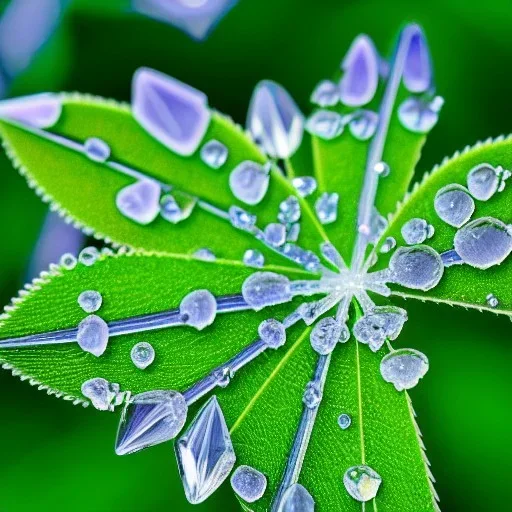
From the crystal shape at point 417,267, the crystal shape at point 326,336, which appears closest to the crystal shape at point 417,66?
the crystal shape at point 417,267

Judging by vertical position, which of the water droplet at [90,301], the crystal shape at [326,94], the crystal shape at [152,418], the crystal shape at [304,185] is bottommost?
the crystal shape at [152,418]

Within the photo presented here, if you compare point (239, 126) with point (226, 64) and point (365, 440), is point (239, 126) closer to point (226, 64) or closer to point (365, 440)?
point (226, 64)

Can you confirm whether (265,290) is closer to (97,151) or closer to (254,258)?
(254,258)

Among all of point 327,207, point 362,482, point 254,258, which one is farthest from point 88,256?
point 362,482

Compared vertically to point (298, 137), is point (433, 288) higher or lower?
lower

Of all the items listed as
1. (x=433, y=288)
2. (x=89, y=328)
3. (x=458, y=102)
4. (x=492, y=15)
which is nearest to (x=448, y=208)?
(x=433, y=288)

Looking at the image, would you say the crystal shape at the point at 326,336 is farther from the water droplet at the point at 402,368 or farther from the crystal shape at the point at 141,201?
the crystal shape at the point at 141,201
